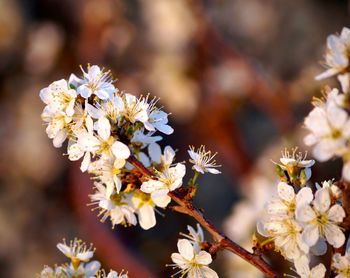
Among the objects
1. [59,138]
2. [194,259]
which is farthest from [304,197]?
[59,138]

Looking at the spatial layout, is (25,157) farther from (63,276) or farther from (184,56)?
(63,276)

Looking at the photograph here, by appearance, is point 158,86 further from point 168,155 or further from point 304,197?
point 304,197

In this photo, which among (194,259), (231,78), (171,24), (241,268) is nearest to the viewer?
(194,259)

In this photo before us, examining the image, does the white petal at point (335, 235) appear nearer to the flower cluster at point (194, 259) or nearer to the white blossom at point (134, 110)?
the flower cluster at point (194, 259)

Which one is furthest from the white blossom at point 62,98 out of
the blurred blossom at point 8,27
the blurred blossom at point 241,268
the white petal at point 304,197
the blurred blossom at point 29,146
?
the blurred blossom at point 8,27

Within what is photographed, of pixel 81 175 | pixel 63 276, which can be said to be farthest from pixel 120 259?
pixel 63 276

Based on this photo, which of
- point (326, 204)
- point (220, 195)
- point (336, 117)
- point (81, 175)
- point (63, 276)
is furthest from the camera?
point (220, 195)

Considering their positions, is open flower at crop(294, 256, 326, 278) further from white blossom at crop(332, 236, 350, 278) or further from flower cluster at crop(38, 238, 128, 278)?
flower cluster at crop(38, 238, 128, 278)
